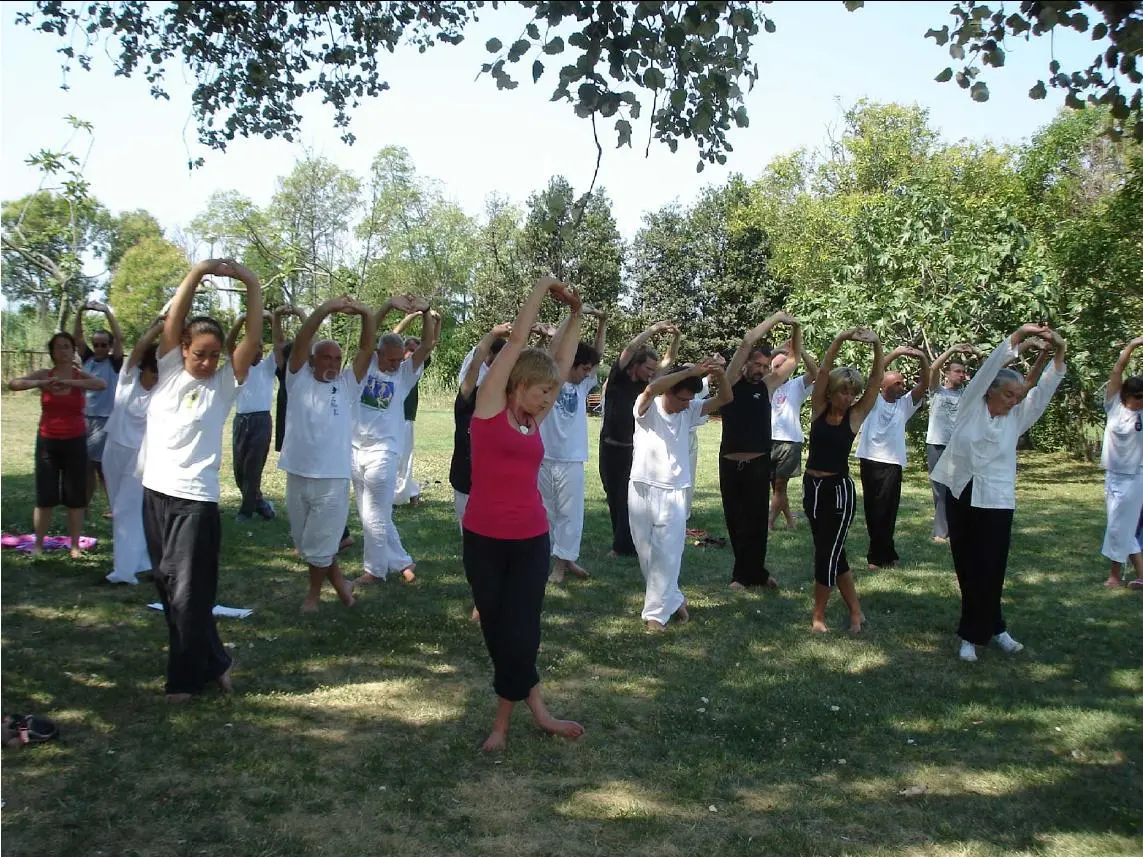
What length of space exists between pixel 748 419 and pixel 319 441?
3.65m

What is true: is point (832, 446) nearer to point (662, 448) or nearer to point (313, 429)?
point (662, 448)

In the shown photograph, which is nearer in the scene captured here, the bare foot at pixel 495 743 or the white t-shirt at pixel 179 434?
the bare foot at pixel 495 743

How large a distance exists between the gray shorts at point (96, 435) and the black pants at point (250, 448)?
1301 millimetres

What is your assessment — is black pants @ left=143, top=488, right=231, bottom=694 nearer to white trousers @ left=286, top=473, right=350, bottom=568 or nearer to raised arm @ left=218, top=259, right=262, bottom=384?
raised arm @ left=218, top=259, right=262, bottom=384

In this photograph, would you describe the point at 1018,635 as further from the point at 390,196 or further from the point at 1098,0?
the point at 390,196

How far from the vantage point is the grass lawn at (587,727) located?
4223mm

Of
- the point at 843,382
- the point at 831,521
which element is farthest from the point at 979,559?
the point at 843,382

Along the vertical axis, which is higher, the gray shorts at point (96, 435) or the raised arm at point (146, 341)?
the raised arm at point (146, 341)

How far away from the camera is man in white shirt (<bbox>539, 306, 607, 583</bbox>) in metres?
8.24

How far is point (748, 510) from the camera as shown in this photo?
28.1 feet

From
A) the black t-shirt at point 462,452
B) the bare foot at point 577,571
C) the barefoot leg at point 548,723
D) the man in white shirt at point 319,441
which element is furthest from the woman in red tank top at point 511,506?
the bare foot at point 577,571

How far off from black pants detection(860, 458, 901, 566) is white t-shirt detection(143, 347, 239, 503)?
6.53m

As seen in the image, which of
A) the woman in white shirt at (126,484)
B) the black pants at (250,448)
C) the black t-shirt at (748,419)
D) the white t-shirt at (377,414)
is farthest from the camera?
the black pants at (250,448)

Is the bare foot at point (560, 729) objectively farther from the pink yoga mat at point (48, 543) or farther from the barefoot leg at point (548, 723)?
the pink yoga mat at point (48, 543)
